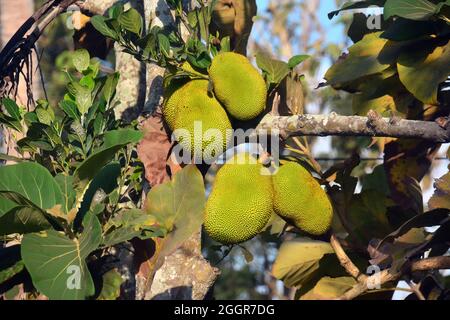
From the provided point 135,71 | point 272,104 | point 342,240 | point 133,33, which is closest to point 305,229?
point 272,104

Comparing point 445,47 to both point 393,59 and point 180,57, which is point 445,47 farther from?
point 180,57

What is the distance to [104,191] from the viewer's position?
5.00 feet

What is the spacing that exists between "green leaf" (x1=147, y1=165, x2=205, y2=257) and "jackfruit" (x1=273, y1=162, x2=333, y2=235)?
0.23 m

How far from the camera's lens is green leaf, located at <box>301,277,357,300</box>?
1.96m

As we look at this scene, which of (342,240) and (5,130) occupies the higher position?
(5,130)

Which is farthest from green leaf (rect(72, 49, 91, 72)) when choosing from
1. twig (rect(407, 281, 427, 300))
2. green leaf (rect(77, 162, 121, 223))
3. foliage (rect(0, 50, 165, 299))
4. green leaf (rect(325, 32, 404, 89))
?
twig (rect(407, 281, 427, 300))

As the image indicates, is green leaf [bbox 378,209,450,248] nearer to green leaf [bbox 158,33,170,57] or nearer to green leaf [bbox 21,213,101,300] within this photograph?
green leaf [bbox 158,33,170,57]

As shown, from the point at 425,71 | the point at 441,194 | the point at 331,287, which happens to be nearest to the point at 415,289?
the point at 331,287

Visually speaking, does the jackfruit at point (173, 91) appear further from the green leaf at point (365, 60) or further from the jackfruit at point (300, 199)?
the green leaf at point (365, 60)

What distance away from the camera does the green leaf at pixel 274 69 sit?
5.50 ft

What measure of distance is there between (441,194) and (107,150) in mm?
804

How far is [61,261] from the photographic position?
51.5 inches
